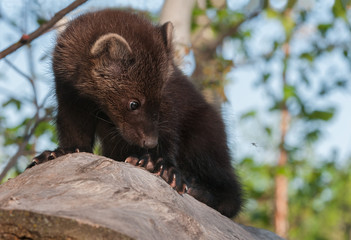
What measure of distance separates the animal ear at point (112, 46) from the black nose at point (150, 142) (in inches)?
30.6

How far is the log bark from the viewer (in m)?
2.38

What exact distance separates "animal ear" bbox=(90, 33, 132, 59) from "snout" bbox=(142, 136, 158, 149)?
772 millimetres

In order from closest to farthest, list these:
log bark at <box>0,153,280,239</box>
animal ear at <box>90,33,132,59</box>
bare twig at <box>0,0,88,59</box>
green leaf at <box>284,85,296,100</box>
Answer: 1. log bark at <box>0,153,280,239</box>
2. bare twig at <box>0,0,88,59</box>
3. animal ear at <box>90,33,132,59</box>
4. green leaf at <box>284,85,296,100</box>

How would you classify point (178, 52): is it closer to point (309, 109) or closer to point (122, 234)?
point (122, 234)

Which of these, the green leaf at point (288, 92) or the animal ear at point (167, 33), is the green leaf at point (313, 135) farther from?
the animal ear at point (167, 33)

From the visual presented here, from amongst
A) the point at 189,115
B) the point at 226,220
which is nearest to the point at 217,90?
the point at 189,115

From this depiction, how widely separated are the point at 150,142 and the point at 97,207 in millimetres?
1836

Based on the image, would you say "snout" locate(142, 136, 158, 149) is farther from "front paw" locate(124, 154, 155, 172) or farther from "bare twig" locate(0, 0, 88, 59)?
"bare twig" locate(0, 0, 88, 59)

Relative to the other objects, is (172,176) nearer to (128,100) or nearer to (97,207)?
(128,100)

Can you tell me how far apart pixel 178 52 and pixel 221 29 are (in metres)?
3.59

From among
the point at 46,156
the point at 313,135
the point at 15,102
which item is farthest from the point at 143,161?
the point at 313,135

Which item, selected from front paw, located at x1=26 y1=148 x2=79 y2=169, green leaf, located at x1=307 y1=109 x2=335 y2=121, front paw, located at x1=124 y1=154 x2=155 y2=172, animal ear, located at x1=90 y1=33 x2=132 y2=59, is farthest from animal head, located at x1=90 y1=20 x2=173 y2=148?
green leaf, located at x1=307 y1=109 x2=335 y2=121

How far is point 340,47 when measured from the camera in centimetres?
1184

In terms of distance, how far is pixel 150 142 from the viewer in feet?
14.4
